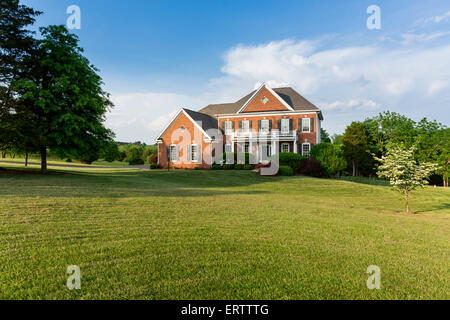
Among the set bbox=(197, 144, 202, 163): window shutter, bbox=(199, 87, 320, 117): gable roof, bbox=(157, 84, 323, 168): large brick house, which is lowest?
bbox=(197, 144, 202, 163): window shutter

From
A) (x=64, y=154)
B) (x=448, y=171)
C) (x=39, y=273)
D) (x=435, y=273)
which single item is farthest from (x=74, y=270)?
(x=448, y=171)

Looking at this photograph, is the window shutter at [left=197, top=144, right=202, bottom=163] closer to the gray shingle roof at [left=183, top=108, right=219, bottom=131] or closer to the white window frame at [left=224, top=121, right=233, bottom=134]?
the gray shingle roof at [left=183, top=108, right=219, bottom=131]

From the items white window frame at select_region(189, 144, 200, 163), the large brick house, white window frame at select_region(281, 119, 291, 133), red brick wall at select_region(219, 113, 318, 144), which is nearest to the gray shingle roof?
the large brick house

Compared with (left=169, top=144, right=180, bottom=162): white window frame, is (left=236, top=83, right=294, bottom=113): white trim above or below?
above

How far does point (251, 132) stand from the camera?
3017 cm

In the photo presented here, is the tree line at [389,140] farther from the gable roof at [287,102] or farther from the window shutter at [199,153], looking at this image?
the window shutter at [199,153]

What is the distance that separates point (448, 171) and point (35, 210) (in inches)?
1756

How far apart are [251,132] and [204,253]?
26.4 m

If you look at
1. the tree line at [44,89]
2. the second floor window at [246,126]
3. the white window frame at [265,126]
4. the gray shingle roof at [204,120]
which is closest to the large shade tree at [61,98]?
the tree line at [44,89]

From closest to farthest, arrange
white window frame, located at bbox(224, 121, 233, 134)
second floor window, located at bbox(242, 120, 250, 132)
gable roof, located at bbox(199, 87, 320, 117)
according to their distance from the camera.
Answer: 1. gable roof, located at bbox(199, 87, 320, 117)
2. second floor window, located at bbox(242, 120, 250, 132)
3. white window frame, located at bbox(224, 121, 233, 134)

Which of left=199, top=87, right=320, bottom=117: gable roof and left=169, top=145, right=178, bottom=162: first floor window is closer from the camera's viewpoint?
left=199, top=87, right=320, bottom=117: gable roof

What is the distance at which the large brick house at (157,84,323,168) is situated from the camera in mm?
29625

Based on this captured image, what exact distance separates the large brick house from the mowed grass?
21669mm

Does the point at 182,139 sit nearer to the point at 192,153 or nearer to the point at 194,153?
the point at 192,153
